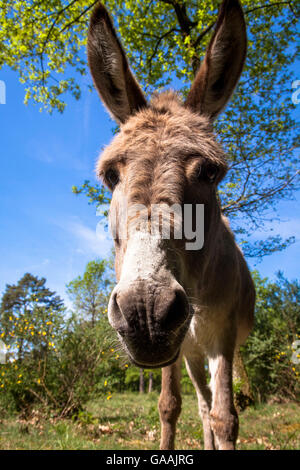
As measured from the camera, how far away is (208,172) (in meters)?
2.12

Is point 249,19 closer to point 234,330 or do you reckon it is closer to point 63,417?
point 234,330

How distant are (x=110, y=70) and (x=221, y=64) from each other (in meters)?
1.01

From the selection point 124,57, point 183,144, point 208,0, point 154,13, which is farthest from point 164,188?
point 154,13

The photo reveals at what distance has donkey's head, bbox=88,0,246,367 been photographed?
4.26ft

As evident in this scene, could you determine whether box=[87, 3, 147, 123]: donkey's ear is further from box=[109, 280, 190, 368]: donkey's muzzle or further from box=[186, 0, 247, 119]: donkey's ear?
box=[109, 280, 190, 368]: donkey's muzzle

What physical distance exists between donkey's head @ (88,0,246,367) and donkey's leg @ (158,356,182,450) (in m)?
1.70

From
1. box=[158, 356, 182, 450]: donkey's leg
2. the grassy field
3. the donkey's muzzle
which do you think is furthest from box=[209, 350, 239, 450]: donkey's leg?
the grassy field

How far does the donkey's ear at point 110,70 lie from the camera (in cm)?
235

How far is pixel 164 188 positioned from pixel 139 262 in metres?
0.57

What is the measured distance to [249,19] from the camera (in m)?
9.02

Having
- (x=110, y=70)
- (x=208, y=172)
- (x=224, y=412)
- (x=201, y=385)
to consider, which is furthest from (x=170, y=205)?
(x=201, y=385)

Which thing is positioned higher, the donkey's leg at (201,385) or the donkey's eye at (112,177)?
the donkey's eye at (112,177)

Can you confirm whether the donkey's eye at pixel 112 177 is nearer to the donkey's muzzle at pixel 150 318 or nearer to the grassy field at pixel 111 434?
the donkey's muzzle at pixel 150 318

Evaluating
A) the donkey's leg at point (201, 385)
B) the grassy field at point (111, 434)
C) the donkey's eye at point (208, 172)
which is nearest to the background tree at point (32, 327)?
the grassy field at point (111, 434)
